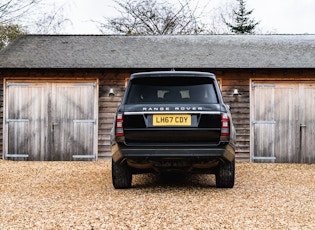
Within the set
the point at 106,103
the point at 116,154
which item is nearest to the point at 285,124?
the point at 106,103

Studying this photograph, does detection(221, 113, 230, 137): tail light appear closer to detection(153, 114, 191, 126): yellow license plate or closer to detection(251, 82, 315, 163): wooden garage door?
detection(153, 114, 191, 126): yellow license plate

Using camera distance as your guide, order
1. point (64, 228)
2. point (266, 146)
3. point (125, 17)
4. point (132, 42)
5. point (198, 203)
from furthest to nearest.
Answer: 1. point (125, 17)
2. point (132, 42)
3. point (266, 146)
4. point (198, 203)
5. point (64, 228)

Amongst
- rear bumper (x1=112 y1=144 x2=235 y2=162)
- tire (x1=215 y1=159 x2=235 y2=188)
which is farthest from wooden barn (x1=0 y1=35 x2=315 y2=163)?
rear bumper (x1=112 y1=144 x2=235 y2=162)

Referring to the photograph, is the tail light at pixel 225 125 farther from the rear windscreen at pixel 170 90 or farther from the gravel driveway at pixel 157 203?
the gravel driveway at pixel 157 203

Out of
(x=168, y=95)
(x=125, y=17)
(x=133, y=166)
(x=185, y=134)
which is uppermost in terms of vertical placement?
(x=125, y=17)

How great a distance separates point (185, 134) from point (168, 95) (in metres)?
0.67

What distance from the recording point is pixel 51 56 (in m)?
12.5

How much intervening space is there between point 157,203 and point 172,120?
1128 millimetres

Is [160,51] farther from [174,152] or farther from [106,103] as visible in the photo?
[174,152]

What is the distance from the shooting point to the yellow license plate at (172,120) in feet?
17.8

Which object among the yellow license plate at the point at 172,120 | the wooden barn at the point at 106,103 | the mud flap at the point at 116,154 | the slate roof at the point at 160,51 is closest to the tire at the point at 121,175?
the mud flap at the point at 116,154

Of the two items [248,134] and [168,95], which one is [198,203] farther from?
[248,134]

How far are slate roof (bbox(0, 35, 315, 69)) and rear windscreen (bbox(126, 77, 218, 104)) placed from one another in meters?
5.98

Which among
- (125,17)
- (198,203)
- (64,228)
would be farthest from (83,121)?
(125,17)
